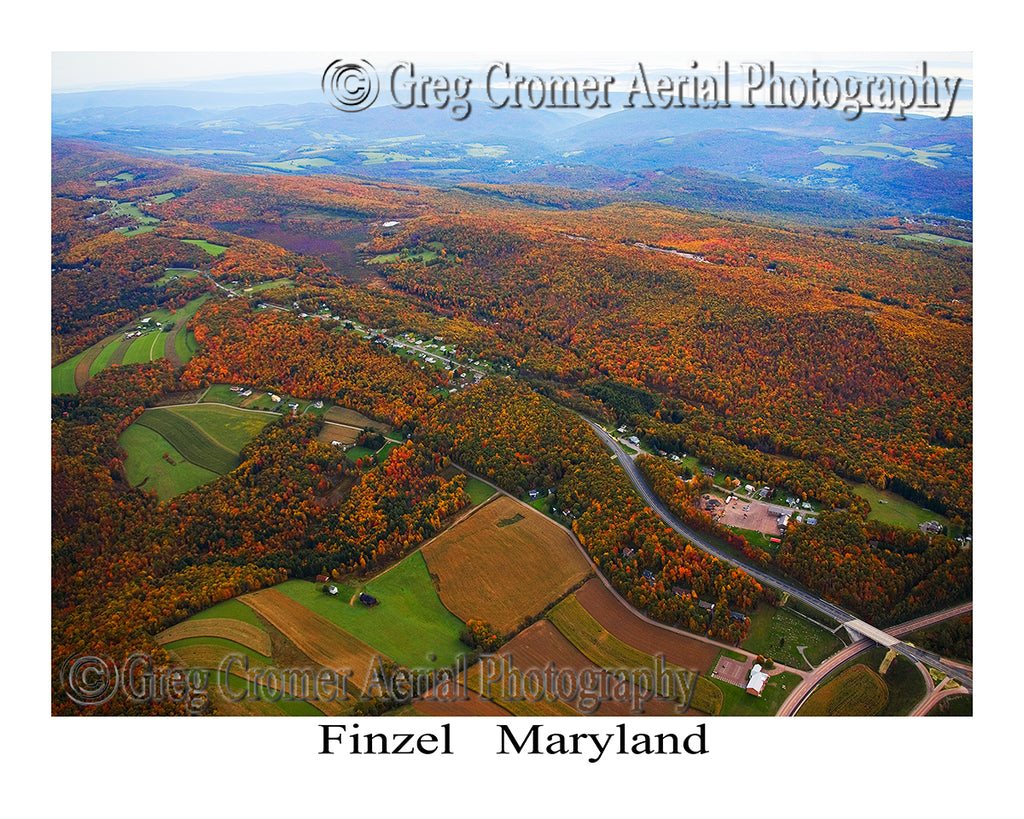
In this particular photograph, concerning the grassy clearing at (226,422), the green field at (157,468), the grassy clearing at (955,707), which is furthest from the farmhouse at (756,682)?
the grassy clearing at (226,422)

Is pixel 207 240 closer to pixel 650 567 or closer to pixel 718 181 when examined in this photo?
pixel 650 567

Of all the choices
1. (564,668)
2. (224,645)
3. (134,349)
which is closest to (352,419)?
(224,645)

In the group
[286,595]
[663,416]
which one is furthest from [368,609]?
[663,416]

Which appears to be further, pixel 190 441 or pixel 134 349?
pixel 134 349

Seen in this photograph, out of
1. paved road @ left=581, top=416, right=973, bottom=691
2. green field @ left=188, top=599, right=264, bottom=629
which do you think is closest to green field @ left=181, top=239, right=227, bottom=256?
green field @ left=188, top=599, right=264, bottom=629

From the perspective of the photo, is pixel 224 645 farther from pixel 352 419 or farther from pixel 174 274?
pixel 174 274

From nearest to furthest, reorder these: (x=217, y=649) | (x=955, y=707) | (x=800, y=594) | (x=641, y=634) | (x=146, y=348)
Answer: (x=955, y=707)
(x=217, y=649)
(x=641, y=634)
(x=800, y=594)
(x=146, y=348)

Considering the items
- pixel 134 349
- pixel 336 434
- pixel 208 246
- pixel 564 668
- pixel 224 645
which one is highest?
pixel 208 246

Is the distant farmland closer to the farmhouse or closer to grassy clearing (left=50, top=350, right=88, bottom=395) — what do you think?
grassy clearing (left=50, top=350, right=88, bottom=395)
